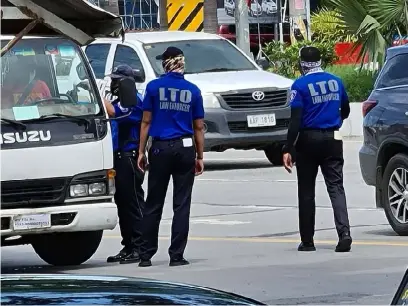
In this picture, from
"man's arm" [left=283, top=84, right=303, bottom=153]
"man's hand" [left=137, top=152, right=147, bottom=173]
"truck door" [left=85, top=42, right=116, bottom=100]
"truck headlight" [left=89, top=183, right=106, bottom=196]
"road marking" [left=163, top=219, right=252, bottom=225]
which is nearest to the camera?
"truck headlight" [left=89, top=183, right=106, bottom=196]

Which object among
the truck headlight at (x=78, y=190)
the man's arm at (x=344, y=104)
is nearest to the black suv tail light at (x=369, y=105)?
the man's arm at (x=344, y=104)

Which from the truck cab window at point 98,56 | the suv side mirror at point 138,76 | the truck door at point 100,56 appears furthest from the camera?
the truck cab window at point 98,56

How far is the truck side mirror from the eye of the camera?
36.8ft

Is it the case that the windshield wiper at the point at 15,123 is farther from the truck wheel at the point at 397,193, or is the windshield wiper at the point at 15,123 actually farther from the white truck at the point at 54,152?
the truck wheel at the point at 397,193

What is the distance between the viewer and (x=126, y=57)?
815 inches

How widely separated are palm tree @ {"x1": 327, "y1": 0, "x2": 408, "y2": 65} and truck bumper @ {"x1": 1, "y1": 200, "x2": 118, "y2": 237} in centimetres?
1315

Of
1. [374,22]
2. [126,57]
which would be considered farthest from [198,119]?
[374,22]

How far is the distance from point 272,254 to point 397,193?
1.51m

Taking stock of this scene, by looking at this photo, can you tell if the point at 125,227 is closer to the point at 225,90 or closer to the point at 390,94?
the point at 390,94

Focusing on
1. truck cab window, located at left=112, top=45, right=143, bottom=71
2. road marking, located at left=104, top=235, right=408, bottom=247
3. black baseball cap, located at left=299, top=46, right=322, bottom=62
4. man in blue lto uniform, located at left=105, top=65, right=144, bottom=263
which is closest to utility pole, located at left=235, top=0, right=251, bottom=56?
truck cab window, located at left=112, top=45, right=143, bottom=71

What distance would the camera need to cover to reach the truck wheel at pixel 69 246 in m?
11.6

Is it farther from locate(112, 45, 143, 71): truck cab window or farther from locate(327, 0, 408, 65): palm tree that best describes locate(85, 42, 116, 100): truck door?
locate(327, 0, 408, 65): palm tree

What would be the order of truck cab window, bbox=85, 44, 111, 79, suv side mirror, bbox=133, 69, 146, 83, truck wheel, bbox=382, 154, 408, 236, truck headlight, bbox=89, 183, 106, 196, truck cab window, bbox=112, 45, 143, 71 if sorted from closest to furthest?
truck headlight, bbox=89, 183, 106, 196
truck wheel, bbox=382, 154, 408, 236
suv side mirror, bbox=133, 69, 146, 83
truck cab window, bbox=112, 45, 143, 71
truck cab window, bbox=85, 44, 111, 79

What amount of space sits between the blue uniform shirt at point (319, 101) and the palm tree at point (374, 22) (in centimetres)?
1173
